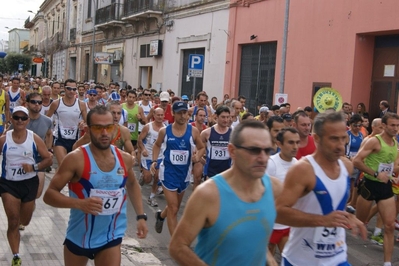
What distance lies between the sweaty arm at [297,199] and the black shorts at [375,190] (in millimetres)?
3675

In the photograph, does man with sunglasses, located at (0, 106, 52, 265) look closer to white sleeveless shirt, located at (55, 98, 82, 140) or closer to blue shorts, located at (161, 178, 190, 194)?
blue shorts, located at (161, 178, 190, 194)

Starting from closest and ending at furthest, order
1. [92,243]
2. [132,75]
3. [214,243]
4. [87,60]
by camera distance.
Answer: [214,243] → [92,243] → [132,75] → [87,60]

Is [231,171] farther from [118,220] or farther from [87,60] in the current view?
[87,60]

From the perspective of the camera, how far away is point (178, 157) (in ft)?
26.2

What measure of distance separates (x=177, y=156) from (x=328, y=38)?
10.7 metres

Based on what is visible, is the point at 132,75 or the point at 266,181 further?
the point at 132,75

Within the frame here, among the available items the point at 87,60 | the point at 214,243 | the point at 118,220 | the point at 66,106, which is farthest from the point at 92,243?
the point at 87,60

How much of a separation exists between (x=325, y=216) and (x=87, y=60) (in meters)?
43.2

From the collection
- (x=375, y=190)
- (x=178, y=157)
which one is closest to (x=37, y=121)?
(x=178, y=157)

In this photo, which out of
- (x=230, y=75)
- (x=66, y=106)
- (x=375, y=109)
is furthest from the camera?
(x=230, y=75)

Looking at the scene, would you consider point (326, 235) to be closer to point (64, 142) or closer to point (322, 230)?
point (322, 230)

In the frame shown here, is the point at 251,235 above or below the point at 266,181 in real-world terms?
below

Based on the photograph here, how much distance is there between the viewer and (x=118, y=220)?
4660 mm

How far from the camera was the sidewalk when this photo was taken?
6.39 m
